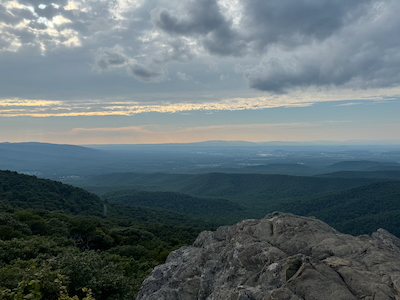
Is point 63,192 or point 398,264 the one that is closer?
point 398,264

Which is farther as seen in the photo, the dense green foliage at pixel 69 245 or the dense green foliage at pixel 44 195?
the dense green foliage at pixel 44 195

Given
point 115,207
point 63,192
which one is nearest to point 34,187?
point 63,192

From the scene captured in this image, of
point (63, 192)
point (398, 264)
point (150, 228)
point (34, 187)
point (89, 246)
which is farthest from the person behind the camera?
point (63, 192)

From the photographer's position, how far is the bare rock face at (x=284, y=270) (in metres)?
9.99

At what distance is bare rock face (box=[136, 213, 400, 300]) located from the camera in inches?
393

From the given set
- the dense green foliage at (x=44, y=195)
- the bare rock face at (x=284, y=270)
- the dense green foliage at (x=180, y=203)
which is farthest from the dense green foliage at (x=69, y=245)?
the dense green foliage at (x=180, y=203)

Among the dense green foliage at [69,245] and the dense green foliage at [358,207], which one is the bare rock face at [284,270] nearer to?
the dense green foliage at [69,245]

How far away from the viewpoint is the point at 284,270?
1141 centimetres

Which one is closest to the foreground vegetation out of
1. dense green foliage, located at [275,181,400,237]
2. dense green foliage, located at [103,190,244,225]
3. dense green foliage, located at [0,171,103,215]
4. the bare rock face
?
dense green foliage, located at [0,171,103,215]

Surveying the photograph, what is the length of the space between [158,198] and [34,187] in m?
103

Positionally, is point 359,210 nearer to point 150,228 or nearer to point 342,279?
point 150,228

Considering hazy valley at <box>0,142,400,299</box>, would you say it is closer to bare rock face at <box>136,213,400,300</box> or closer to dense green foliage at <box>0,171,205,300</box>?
dense green foliage at <box>0,171,205,300</box>

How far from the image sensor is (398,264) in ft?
38.8

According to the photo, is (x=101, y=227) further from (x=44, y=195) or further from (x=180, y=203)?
(x=180, y=203)
